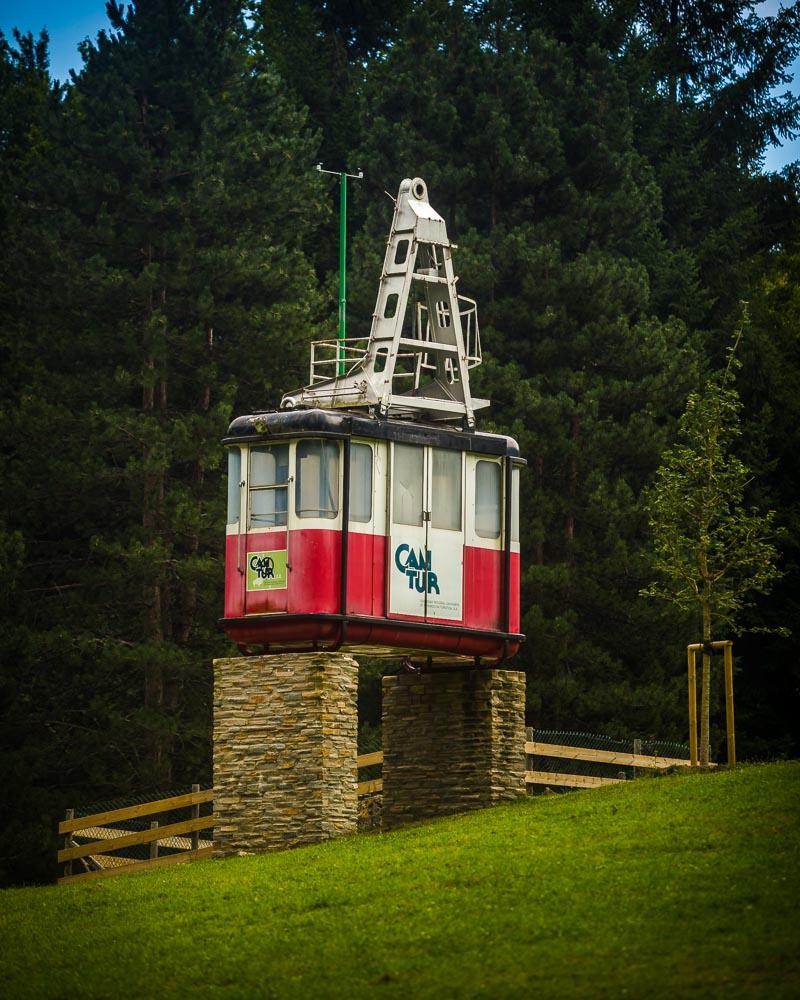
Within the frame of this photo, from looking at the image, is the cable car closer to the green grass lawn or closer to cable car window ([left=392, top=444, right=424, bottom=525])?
cable car window ([left=392, top=444, right=424, bottom=525])

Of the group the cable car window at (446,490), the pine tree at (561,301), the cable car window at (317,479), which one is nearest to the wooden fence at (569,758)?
the cable car window at (446,490)

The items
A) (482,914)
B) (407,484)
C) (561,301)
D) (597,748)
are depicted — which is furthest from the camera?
(561,301)

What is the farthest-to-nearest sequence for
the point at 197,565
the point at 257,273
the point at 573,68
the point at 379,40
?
the point at 379,40 < the point at 573,68 < the point at 257,273 < the point at 197,565

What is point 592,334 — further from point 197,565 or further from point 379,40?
point 379,40

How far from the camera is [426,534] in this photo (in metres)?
29.5

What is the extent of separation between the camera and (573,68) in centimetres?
5350

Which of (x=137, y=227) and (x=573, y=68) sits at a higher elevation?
(x=573, y=68)

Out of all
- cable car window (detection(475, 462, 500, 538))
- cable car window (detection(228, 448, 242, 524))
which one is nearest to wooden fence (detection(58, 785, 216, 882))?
cable car window (detection(228, 448, 242, 524))

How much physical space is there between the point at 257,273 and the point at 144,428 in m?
4.81

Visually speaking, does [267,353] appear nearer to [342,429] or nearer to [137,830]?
[137,830]

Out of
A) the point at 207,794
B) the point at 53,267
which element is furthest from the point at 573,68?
the point at 207,794

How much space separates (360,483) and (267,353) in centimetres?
1769

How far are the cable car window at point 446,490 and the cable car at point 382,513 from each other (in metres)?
0.02

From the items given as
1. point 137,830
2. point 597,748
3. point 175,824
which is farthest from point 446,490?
point 137,830
